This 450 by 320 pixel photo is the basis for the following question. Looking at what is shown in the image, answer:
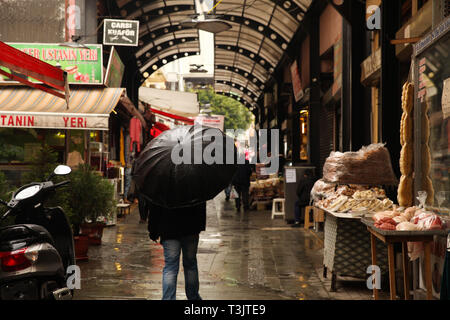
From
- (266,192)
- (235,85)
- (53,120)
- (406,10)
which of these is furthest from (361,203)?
(235,85)

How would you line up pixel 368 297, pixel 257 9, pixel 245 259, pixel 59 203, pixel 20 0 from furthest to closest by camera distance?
pixel 257 9 → pixel 20 0 → pixel 245 259 → pixel 59 203 → pixel 368 297

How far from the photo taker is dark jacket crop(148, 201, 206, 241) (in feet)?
19.7

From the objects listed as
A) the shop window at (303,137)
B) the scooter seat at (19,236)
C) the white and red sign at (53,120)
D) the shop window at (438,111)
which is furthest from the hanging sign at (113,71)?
the scooter seat at (19,236)

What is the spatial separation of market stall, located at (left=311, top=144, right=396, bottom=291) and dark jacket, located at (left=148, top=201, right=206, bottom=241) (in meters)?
2.24

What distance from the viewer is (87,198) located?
33.4ft

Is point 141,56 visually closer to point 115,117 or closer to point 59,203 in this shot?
point 115,117

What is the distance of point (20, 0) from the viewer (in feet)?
51.4

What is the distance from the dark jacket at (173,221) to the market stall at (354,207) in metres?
2.24

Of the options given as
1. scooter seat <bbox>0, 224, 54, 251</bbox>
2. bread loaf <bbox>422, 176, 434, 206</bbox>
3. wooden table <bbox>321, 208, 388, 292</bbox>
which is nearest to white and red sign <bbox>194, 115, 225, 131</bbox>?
wooden table <bbox>321, 208, 388, 292</bbox>

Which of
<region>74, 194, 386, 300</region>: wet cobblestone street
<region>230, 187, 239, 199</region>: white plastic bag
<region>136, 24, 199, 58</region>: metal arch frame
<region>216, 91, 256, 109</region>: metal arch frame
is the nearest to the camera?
<region>74, 194, 386, 300</region>: wet cobblestone street

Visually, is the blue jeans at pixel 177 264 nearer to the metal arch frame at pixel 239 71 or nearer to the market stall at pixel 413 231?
the market stall at pixel 413 231

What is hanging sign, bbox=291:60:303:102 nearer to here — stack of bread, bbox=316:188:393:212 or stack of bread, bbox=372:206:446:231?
stack of bread, bbox=316:188:393:212

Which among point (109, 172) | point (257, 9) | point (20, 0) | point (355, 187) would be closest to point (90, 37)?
point (20, 0)

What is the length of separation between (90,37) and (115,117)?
516 centimetres
